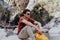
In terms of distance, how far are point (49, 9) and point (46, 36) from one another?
56cm

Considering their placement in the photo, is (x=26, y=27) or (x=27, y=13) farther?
(x=27, y=13)

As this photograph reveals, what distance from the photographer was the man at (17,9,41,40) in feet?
13.5

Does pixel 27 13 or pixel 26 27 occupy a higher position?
pixel 27 13

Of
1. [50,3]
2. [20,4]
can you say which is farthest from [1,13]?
[50,3]

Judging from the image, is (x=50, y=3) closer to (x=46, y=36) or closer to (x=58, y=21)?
(x=58, y=21)

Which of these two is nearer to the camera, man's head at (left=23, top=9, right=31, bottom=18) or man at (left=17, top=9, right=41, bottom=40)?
man at (left=17, top=9, right=41, bottom=40)

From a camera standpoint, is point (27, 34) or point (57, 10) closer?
point (27, 34)

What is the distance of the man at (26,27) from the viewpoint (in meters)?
4.13

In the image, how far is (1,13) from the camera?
15.0 feet

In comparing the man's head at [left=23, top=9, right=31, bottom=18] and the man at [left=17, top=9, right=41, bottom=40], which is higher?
the man's head at [left=23, top=9, right=31, bottom=18]

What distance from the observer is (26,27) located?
4.20 meters

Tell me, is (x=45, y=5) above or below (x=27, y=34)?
above

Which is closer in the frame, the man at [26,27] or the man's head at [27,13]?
the man at [26,27]

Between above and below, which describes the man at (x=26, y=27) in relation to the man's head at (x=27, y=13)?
below
